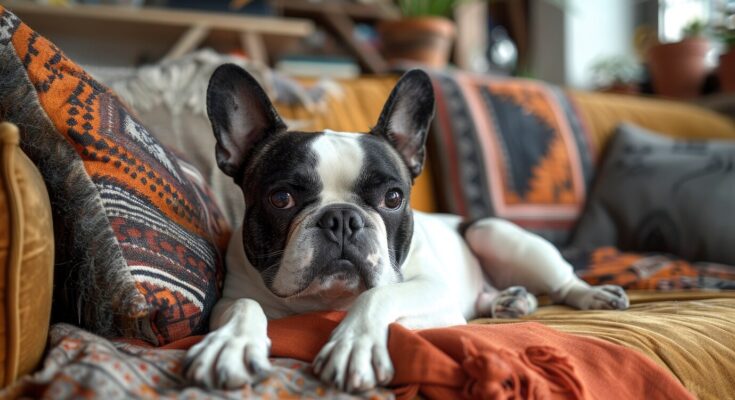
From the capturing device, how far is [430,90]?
5.34 ft

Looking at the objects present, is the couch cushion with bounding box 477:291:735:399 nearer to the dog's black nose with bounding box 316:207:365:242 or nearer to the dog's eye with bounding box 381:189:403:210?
the dog's eye with bounding box 381:189:403:210

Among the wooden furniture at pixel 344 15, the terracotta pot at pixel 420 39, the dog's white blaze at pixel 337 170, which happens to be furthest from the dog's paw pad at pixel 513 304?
the wooden furniture at pixel 344 15

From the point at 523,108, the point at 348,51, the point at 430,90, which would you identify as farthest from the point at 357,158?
the point at 348,51

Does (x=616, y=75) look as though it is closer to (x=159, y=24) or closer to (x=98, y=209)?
(x=159, y=24)

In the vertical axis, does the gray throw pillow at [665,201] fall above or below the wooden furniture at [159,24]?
below

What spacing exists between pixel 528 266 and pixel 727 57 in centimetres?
265

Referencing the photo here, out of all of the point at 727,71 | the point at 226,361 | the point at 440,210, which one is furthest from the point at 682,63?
the point at 226,361

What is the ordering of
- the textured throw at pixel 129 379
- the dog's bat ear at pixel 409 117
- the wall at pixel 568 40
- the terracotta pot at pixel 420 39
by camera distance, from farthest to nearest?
the wall at pixel 568 40 < the terracotta pot at pixel 420 39 < the dog's bat ear at pixel 409 117 < the textured throw at pixel 129 379

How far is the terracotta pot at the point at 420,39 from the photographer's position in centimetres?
329

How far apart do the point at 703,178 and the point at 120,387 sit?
2393 mm

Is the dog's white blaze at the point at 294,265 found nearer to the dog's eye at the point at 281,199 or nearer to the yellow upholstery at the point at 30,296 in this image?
the dog's eye at the point at 281,199

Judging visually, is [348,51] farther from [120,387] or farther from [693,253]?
[120,387]

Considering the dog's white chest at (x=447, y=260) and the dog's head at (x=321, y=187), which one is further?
the dog's white chest at (x=447, y=260)

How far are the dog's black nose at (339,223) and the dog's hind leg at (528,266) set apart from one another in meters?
0.81
